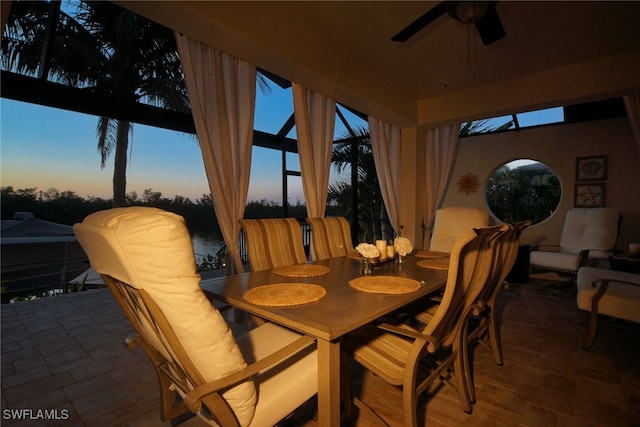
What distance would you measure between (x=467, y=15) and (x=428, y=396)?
2.41 meters

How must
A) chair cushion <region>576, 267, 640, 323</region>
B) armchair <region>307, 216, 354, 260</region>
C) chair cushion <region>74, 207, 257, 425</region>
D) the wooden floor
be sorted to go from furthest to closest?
armchair <region>307, 216, 354, 260</region>, chair cushion <region>576, 267, 640, 323</region>, the wooden floor, chair cushion <region>74, 207, 257, 425</region>

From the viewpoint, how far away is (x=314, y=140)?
345cm

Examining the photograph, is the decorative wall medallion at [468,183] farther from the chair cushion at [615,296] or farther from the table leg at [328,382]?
the table leg at [328,382]

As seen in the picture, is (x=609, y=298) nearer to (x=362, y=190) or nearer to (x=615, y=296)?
(x=615, y=296)

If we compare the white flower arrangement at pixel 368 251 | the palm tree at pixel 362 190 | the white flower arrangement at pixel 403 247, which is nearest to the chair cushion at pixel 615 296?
the white flower arrangement at pixel 403 247

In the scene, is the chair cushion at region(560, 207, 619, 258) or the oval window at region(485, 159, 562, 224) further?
the oval window at region(485, 159, 562, 224)

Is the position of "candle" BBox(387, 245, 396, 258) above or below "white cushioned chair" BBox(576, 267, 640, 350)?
above

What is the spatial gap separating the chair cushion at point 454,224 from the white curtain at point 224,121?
2.14 m

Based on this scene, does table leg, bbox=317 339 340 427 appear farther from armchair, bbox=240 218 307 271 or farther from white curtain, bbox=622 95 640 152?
white curtain, bbox=622 95 640 152

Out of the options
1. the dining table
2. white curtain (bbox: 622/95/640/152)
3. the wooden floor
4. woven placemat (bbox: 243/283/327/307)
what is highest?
white curtain (bbox: 622/95/640/152)

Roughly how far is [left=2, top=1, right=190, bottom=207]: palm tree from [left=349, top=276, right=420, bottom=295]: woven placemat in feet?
8.70

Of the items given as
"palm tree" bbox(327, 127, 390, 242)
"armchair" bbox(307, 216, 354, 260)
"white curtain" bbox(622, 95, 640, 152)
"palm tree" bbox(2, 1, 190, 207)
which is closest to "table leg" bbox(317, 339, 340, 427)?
"armchair" bbox(307, 216, 354, 260)

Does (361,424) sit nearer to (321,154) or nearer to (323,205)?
(323,205)

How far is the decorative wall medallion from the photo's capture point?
521 cm
